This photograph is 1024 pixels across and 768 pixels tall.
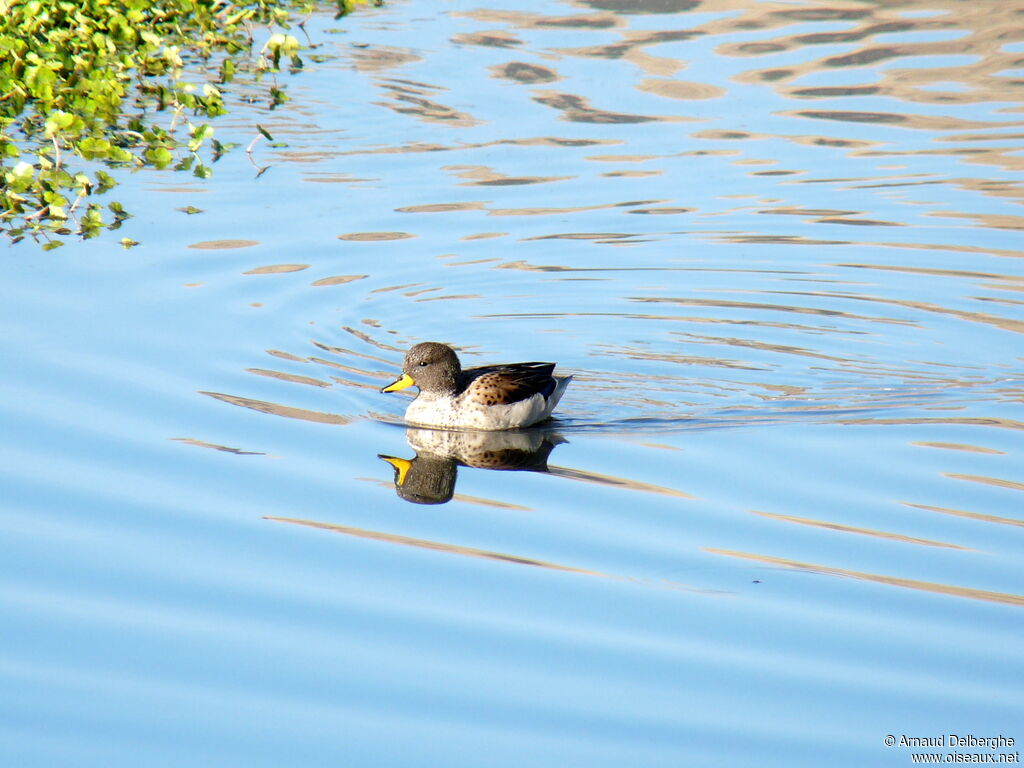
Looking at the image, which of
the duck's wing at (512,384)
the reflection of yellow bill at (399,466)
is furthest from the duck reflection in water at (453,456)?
the duck's wing at (512,384)

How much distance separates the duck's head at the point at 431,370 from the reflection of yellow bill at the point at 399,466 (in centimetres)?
86

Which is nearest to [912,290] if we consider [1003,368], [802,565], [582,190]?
[1003,368]

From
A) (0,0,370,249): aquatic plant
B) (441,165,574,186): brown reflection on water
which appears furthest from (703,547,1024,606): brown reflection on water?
(441,165,574,186): brown reflection on water

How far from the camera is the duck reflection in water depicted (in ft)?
27.6

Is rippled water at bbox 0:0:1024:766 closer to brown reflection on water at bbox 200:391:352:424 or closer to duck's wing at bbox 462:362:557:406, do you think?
brown reflection on water at bbox 200:391:352:424

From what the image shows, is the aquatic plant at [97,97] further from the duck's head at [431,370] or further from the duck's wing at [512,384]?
the duck's wing at [512,384]

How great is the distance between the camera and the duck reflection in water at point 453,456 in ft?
27.6

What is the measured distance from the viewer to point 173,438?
873cm

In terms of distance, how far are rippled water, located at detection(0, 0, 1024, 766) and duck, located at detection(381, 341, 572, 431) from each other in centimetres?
17

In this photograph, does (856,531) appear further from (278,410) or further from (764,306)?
(764,306)

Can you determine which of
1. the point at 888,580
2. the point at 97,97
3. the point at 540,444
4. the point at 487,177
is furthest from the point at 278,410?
the point at 97,97

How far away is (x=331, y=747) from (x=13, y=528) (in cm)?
271

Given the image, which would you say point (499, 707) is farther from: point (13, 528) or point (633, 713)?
point (13, 528)

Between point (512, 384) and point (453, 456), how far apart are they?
684mm
